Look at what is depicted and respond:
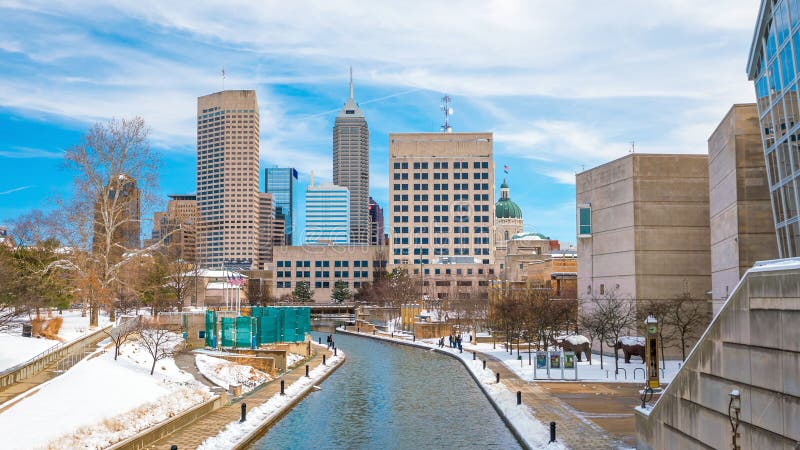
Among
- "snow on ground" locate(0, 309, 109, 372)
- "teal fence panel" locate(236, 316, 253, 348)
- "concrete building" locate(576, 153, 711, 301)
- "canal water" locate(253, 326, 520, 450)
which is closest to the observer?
"canal water" locate(253, 326, 520, 450)

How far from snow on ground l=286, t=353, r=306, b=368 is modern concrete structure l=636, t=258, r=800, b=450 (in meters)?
39.7

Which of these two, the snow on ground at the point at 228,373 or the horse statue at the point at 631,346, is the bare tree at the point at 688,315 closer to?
the horse statue at the point at 631,346

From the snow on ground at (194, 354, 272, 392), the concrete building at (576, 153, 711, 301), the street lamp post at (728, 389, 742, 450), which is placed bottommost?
the snow on ground at (194, 354, 272, 392)

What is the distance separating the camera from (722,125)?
1984 inches

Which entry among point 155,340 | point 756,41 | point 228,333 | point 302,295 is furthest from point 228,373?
point 302,295

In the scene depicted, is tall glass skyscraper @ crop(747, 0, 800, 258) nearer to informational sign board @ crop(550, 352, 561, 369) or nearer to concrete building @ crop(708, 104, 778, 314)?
concrete building @ crop(708, 104, 778, 314)

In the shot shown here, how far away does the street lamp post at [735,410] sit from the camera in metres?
16.8

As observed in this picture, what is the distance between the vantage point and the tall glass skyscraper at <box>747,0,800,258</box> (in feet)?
124

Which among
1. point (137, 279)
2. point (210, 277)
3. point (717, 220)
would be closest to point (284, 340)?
point (137, 279)

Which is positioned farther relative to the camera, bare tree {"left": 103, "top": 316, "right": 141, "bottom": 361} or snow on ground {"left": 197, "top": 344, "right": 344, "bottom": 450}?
bare tree {"left": 103, "top": 316, "right": 141, "bottom": 361}

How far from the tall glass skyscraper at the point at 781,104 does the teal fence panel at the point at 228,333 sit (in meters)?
38.3

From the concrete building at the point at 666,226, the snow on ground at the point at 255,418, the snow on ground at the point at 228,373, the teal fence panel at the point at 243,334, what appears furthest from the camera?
the concrete building at the point at 666,226

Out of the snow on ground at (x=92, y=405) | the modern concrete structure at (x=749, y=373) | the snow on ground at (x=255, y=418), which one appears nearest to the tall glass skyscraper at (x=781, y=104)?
the modern concrete structure at (x=749, y=373)

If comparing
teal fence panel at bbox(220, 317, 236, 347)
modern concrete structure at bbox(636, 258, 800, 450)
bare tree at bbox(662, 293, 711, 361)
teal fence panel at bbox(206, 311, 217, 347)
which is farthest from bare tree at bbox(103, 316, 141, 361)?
bare tree at bbox(662, 293, 711, 361)
